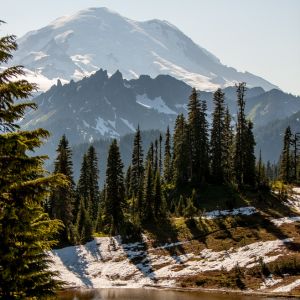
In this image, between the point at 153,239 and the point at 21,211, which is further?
the point at 153,239

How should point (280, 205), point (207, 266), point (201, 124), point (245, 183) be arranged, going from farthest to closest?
point (201, 124), point (245, 183), point (280, 205), point (207, 266)

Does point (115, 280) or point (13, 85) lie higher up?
point (13, 85)

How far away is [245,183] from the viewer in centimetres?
8644

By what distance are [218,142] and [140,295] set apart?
4597 cm

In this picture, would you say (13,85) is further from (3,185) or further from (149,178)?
(149,178)

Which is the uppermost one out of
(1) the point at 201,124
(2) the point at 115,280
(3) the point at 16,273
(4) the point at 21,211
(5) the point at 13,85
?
(1) the point at 201,124

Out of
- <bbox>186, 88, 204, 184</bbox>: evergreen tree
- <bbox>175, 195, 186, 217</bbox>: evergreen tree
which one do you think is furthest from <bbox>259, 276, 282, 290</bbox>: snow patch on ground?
<bbox>186, 88, 204, 184</bbox>: evergreen tree

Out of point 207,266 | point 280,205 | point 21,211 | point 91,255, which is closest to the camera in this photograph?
point 21,211

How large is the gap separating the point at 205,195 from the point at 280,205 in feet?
42.9

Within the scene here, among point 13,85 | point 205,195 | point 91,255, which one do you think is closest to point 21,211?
point 13,85

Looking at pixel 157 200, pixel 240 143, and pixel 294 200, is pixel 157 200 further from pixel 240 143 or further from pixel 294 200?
pixel 294 200

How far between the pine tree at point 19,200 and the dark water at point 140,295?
1152 inches

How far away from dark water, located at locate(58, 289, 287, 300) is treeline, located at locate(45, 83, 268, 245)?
20.4 meters

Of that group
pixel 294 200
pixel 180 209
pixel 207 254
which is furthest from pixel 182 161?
pixel 207 254
